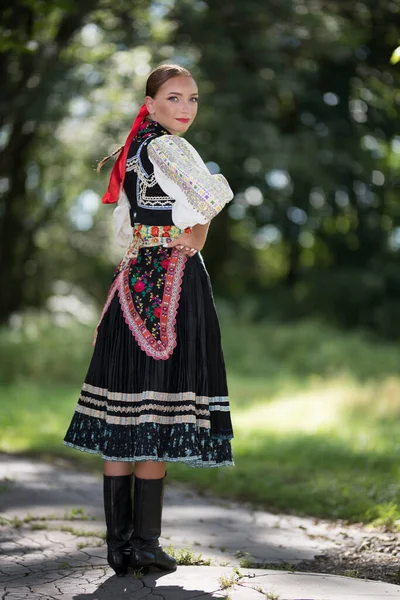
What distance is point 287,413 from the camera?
9.05m

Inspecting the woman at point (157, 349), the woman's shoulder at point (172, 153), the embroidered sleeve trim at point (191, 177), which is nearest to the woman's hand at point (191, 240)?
the woman at point (157, 349)

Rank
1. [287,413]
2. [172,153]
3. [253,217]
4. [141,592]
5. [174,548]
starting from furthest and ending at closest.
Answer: [253,217] < [287,413] < [174,548] < [172,153] < [141,592]

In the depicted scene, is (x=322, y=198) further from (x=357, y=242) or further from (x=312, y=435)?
(x=312, y=435)

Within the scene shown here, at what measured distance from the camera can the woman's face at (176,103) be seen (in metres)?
3.34

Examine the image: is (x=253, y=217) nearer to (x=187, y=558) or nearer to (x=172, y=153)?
(x=187, y=558)

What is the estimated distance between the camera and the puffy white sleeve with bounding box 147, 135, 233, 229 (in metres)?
3.11

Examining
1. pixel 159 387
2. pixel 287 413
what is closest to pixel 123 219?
pixel 159 387

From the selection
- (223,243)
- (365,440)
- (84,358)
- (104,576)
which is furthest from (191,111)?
(223,243)

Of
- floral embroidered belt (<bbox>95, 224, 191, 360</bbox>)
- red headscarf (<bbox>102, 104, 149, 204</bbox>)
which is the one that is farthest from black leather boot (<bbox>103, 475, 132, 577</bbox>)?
red headscarf (<bbox>102, 104, 149, 204</bbox>)

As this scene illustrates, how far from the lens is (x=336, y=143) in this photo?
13.8 metres

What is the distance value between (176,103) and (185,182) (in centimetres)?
43

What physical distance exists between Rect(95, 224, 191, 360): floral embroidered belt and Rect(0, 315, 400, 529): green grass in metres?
2.04

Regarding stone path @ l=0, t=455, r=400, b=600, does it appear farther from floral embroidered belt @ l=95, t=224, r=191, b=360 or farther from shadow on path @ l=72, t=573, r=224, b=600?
floral embroidered belt @ l=95, t=224, r=191, b=360

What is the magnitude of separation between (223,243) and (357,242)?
3028mm
